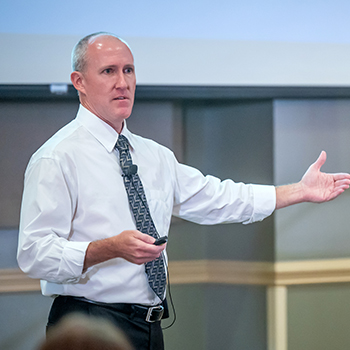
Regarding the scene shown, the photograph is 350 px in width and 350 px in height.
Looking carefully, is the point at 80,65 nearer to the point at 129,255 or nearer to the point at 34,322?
the point at 129,255

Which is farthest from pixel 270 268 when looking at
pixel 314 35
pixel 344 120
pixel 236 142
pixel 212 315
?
pixel 314 35

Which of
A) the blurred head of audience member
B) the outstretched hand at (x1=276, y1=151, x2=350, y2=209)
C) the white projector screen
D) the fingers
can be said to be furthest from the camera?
the white projector screen

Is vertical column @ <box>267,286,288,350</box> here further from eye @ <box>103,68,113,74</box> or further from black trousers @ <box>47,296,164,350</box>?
eye @ <box>103,68,113,74</box>

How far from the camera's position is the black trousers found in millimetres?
1255

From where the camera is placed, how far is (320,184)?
4.92ft

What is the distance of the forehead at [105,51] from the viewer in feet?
4.39

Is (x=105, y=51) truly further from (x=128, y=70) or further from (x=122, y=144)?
(x=122, y=144)

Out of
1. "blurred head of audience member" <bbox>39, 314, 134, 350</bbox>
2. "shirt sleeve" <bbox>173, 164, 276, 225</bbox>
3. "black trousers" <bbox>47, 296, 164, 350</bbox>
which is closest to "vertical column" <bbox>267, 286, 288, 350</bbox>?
"shirt sleeve" <bbox>173, 164, 276, 225</bbox>

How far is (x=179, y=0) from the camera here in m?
2.01

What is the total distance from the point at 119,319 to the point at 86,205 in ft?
1.12

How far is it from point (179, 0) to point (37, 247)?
1358 millimetres

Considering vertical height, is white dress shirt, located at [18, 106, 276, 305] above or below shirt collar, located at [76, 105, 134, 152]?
below

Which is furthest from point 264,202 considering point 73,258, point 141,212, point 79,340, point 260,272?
point 79,340

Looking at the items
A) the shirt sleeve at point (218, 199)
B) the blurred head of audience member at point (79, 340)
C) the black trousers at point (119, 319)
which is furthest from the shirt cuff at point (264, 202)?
the blurred head of audience member at point (79, 340)
